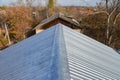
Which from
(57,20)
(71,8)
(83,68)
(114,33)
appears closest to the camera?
(83,68)

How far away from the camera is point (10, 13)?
45938 millimetres

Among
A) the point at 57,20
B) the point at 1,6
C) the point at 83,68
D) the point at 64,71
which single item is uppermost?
the point at 64,71

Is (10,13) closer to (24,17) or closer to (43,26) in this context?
(24,17)

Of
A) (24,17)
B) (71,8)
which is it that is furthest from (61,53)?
(71,8)

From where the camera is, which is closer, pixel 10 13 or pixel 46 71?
pixel 46 71

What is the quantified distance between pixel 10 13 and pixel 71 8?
12.6 m

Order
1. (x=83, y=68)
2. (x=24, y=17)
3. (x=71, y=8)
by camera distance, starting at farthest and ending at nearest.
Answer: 1. (x=71, y=8)
2. (x=24, y=17)
3. (x=83, y=68)

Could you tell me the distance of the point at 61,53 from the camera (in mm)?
6578

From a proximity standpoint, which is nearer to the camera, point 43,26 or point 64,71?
point 64,71

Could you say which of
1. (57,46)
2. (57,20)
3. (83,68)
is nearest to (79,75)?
(83,68)

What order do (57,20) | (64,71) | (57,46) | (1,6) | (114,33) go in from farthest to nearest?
(1,6)
(114,33)
(57,20)
(57,46)
(64,71)

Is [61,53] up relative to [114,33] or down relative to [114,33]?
up

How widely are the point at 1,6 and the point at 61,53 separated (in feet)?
189

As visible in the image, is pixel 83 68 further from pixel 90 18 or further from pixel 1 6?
pixel 1 6
